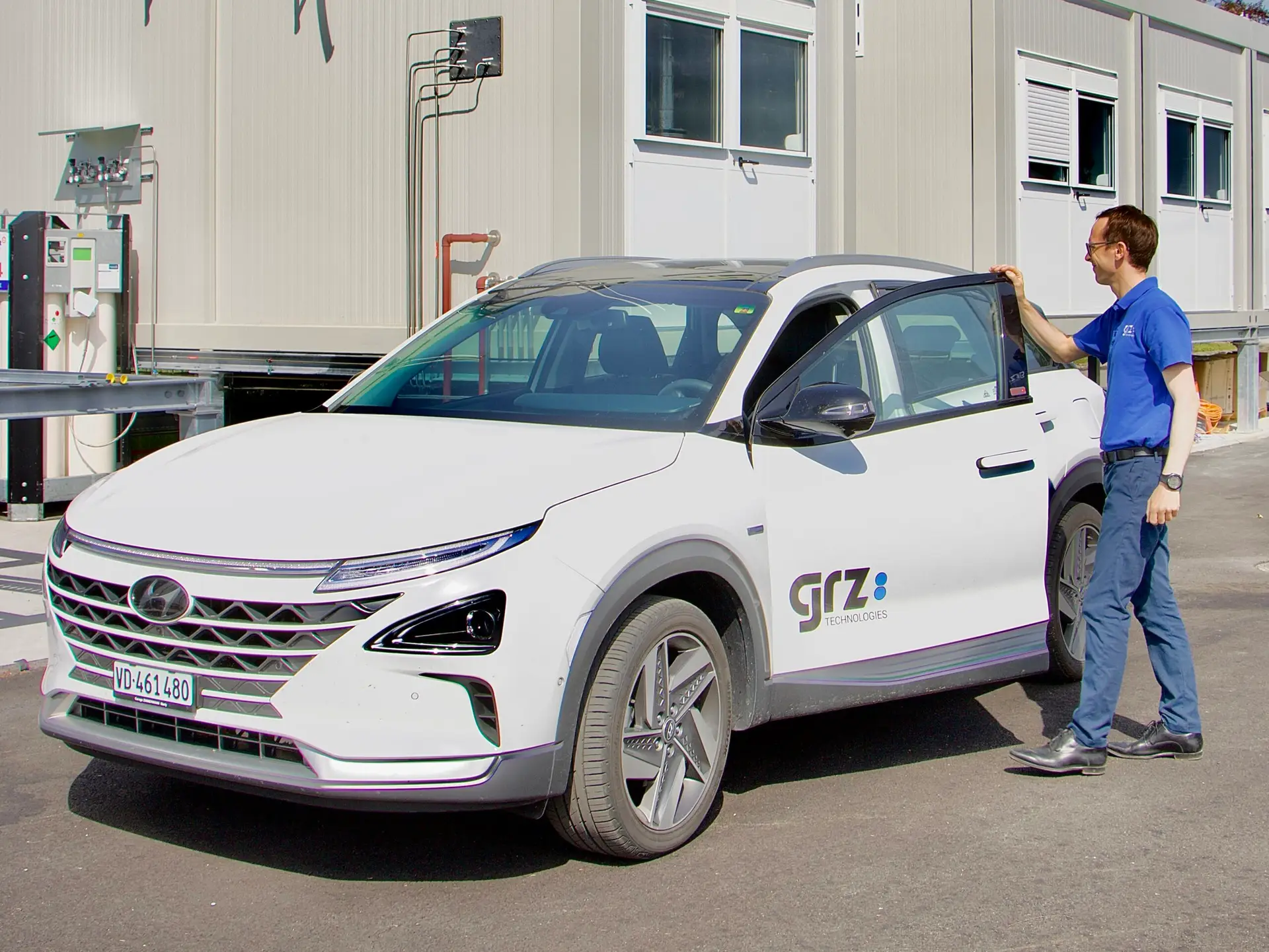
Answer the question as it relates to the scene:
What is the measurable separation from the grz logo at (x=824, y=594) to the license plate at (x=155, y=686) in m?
1.89

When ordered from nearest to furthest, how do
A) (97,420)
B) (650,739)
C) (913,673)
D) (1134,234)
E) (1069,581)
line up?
(650,739), (913,673), (1134,234), (1069,581), (97,420)

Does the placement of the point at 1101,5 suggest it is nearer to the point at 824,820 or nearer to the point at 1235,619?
the point at 1235,619

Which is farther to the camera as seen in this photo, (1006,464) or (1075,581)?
(1075,581)

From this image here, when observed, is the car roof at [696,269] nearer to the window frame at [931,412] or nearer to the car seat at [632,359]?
the window frame at [931,412]

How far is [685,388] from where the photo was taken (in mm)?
4836

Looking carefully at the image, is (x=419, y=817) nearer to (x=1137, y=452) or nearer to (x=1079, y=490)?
(x=1137, y=452)

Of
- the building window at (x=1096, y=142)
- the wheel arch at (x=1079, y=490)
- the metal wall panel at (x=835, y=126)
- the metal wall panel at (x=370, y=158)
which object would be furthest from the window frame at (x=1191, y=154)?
the wheel arch at (x=1079, y=490)

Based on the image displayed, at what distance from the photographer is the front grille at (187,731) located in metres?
3.85

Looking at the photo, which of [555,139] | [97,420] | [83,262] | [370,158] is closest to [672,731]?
[555,139]

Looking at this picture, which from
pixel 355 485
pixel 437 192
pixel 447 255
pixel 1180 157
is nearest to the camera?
pixel 355 485

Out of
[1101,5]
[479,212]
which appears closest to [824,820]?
[479,212]

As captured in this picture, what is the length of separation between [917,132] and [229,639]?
41.6ft

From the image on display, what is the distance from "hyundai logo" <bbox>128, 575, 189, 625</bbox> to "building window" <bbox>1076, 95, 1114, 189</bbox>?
14.7m

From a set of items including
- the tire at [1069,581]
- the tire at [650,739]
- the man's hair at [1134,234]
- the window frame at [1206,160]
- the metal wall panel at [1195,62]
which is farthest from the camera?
the window frame at [1206,160]
